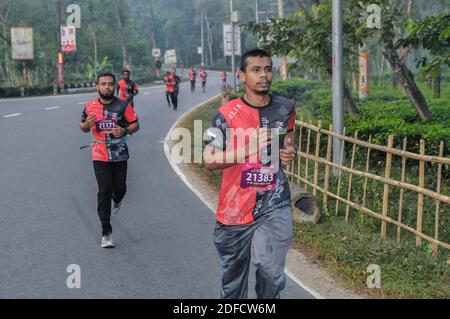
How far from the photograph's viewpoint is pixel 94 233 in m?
8.62

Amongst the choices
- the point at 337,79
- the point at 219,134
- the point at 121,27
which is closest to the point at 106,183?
the point at 219,134

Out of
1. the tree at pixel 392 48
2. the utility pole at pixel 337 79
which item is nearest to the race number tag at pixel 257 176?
the utility pole at pixel 337 79

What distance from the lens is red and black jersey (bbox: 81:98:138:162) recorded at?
25.9 feet

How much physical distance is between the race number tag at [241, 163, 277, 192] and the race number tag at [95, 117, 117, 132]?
3369mm

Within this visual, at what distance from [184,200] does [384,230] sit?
10.9 ft

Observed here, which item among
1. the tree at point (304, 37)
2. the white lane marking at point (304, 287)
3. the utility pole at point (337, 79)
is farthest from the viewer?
the tree at point (304, 37)

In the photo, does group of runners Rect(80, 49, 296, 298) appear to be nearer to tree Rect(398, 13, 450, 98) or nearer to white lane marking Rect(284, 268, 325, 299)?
white lane marking Rect(284, 268, 325, 299)

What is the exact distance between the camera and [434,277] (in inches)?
268

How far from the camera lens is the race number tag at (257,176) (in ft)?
15.9

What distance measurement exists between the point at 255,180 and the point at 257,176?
0.03 meters

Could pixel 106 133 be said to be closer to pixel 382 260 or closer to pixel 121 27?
pixel 382 260

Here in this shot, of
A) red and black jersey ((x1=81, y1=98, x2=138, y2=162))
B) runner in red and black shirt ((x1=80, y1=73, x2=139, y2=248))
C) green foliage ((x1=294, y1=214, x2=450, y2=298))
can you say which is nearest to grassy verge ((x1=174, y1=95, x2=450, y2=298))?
green foliage ((x1=294, y1=214, x2=450, y2=298))

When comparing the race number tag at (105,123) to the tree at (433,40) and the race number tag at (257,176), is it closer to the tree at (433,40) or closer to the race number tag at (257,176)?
the race number tag at (257,176)
